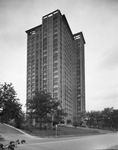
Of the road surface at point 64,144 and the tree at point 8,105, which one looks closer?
the road surface at point 64,144

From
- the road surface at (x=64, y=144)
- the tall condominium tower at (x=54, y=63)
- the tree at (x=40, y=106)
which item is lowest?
the road surface at (x=64, y=144)

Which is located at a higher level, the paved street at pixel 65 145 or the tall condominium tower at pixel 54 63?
the tall condominium tower at pixel 54 63

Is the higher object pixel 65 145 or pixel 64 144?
pixel 65 145

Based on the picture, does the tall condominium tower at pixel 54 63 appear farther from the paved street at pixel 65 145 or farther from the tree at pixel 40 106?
the paved street at pixel 65 145

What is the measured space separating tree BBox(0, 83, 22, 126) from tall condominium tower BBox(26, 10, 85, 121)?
243ft

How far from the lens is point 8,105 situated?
2669 centimetres

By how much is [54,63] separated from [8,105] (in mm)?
89512

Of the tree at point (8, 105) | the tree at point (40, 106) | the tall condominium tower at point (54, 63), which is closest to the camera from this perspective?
the tree at point (8, 105)

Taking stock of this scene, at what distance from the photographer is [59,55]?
11481cm

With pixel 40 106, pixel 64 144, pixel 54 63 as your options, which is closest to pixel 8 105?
pixel 64 144

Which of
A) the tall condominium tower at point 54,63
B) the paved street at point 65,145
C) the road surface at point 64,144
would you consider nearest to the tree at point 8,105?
the road surface at point 64,144

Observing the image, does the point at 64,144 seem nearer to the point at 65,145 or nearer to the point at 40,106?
the point at 65,145

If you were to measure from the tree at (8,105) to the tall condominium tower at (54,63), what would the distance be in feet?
243

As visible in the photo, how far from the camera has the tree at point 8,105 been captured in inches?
1032
